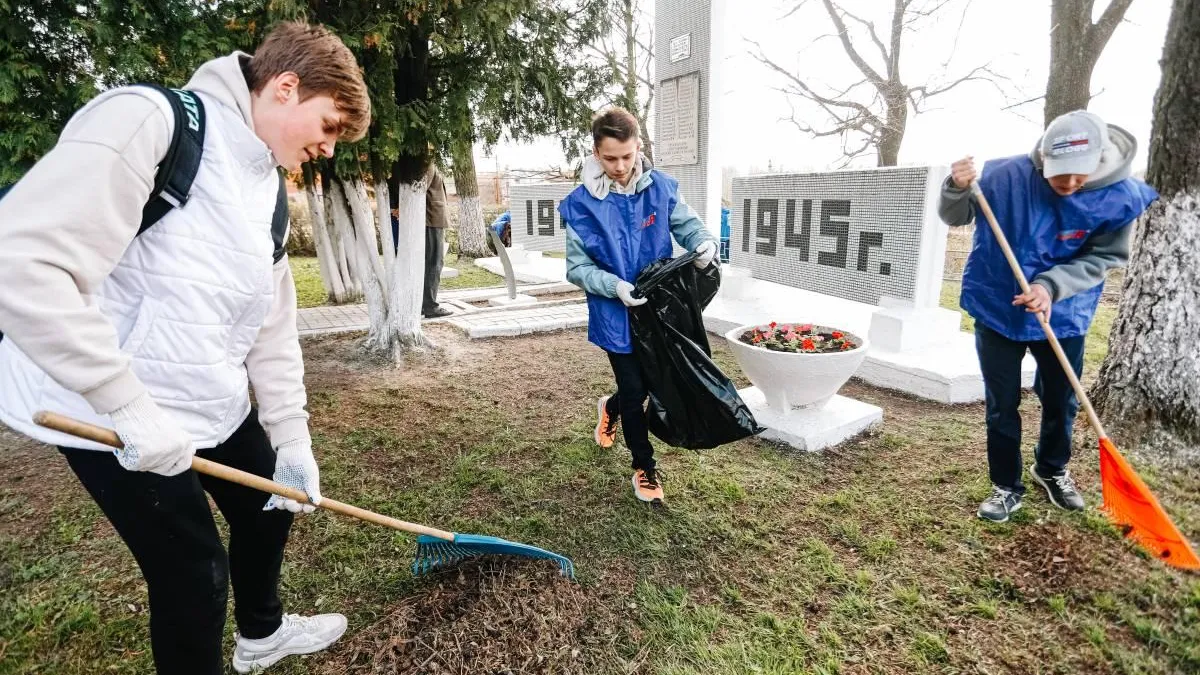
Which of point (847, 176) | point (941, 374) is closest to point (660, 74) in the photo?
point (847, 176)

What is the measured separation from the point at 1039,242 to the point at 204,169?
9.36 feet

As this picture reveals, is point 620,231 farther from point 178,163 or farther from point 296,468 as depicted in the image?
point 178,163

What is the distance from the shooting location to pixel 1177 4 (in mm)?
2930

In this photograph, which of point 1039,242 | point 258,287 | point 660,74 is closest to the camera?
point 258,287

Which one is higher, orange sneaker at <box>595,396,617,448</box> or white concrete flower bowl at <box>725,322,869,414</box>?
white concrete flower bowl at <box>725,322,869,414</box>

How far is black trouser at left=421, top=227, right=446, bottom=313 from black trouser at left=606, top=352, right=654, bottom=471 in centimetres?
474

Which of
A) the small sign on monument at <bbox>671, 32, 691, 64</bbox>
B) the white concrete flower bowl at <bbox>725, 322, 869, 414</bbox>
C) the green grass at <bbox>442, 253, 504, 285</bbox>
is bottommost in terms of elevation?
the green grass at <bbox>442, 253, 504, 285</bbox>

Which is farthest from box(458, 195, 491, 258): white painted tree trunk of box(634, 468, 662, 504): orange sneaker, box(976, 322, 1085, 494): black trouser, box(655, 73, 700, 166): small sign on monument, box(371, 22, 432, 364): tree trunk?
box(976, 322, 1085, 494): black trouser

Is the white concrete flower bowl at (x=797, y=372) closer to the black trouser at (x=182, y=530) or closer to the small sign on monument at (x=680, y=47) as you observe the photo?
the black trouser at (x=182, y=530)

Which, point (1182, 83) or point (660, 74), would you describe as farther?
point (660, 74)

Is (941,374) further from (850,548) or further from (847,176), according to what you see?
(850,548)

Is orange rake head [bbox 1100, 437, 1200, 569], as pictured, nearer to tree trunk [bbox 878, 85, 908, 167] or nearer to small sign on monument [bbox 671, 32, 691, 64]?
small sign on monument [bbox 671, 32, 691, 64]

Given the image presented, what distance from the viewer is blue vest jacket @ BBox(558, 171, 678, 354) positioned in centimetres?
267

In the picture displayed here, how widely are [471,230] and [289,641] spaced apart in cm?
1191
